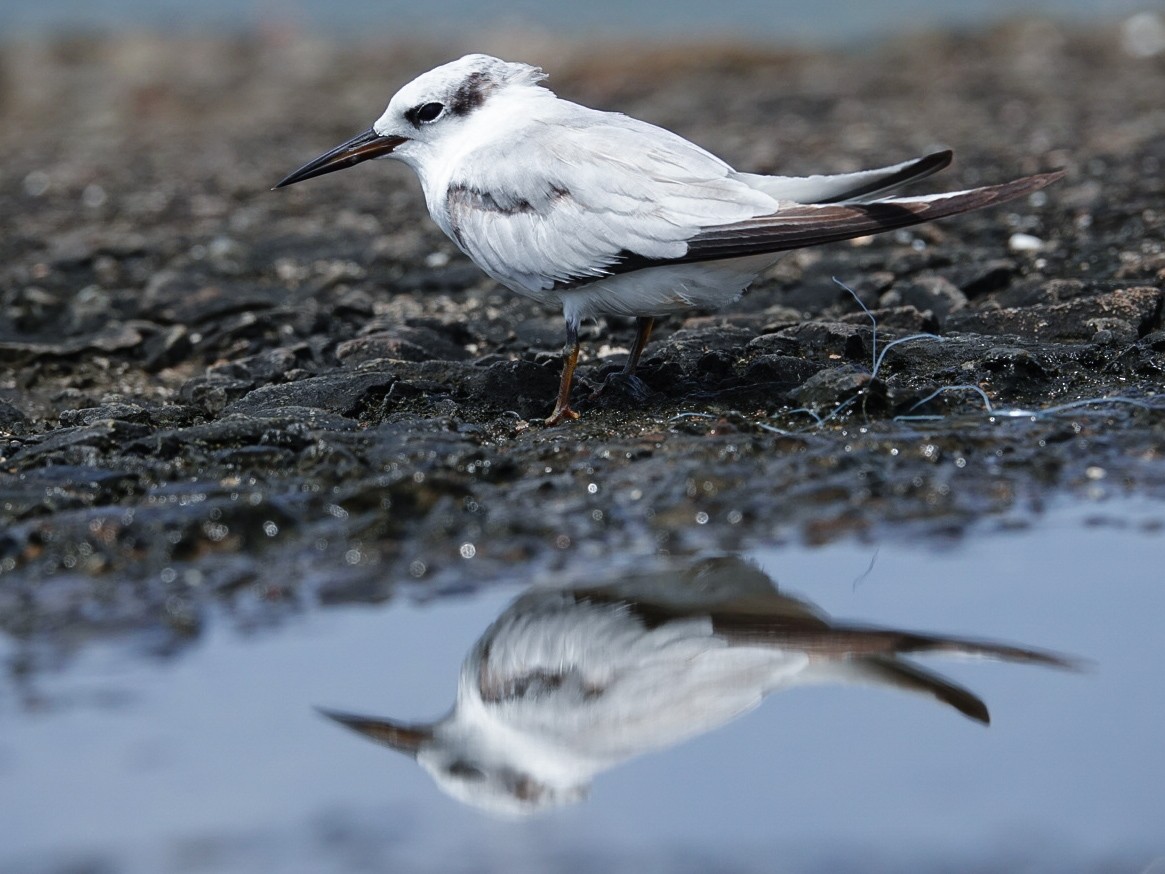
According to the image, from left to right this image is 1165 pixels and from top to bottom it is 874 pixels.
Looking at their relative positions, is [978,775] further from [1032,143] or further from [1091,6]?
[1091,6]

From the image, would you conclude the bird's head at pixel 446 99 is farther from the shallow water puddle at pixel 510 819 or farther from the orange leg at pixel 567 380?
the shallow water puddle at pixel 510 819

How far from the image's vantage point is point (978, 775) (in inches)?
112

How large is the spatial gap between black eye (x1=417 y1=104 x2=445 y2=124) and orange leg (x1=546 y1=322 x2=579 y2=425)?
3.18 feet

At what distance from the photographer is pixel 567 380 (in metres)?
5.14

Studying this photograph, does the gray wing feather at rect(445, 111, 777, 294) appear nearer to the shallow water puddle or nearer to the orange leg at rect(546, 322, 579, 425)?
the orange leg at rect(546, 322, 579, 425)

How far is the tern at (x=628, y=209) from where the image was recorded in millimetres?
4730

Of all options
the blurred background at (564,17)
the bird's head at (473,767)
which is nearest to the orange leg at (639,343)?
the bird's head at (473,767)

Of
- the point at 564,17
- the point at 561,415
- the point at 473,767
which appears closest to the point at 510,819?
the point at 473,767

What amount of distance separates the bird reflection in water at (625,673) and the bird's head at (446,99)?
2.28m

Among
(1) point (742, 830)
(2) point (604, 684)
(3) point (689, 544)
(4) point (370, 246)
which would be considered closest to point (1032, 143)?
(4) point (370, 246)

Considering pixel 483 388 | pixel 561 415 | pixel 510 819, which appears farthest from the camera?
pixel 483 388

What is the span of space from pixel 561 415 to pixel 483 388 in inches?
17.4

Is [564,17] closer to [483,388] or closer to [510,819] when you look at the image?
[483,388]

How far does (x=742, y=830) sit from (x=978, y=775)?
48 centimetres
